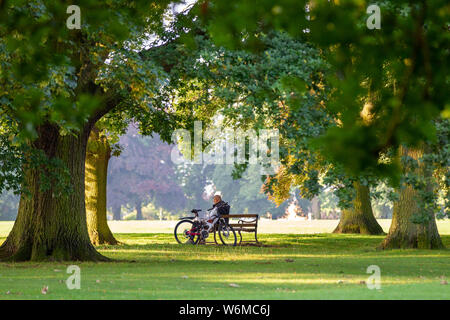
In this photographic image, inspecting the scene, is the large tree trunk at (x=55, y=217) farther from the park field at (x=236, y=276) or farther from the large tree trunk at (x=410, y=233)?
the large tree trunk at (x=410, y=233)

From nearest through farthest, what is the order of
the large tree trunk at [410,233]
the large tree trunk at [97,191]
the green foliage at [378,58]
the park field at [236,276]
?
the green foliage at [378,58] → the park field at [236,276] → the large tree trunk at [410,233] → the large tree trunk at [97,191]

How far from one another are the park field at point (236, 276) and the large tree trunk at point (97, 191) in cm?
243

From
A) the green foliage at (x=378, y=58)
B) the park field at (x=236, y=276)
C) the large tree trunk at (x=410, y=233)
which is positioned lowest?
the park field at (x=236, y=276)

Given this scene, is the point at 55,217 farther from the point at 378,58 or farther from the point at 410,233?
the point at 378,58

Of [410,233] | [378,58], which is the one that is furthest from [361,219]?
[378,58]

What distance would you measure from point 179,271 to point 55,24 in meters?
11.3

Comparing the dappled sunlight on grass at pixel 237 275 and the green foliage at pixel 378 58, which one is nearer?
the green foliage at pixel 378 58

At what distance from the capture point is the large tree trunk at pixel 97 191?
24781 mm

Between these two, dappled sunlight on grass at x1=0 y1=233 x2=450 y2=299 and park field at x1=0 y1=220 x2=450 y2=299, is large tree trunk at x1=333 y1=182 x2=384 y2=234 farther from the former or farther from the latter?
park field at x1=0 y1=220 x2=450 y2=299

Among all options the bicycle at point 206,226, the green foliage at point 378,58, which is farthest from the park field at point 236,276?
the green foliage at point 378,58

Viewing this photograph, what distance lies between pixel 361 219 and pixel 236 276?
23020 millimetres

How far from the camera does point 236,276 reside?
13.7 m
